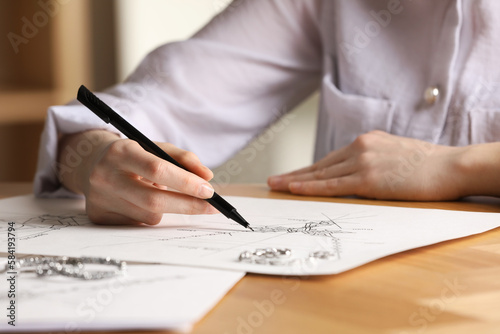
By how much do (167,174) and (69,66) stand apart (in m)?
1.59

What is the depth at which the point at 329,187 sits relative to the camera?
70 centimetres

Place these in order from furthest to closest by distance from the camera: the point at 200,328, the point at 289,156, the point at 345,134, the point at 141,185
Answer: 1. the point at 289,156
2. the point at 345,134
3. the point at 141,185
4. the point at 200,328

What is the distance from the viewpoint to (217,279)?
0.34 metres

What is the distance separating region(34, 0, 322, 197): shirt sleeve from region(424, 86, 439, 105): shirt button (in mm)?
266

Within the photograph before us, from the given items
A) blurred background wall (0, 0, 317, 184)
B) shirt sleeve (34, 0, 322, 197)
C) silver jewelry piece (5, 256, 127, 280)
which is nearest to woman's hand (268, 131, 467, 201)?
shirt sleeve (34, 0, 322, 197)

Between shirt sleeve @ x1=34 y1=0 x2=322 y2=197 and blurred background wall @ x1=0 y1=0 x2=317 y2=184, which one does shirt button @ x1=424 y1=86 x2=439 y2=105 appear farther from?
blurred background wall @ x1=0 y1=0 x2=317 y2=184

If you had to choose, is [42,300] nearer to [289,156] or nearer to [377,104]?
[377,104]

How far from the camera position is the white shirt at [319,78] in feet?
2.67

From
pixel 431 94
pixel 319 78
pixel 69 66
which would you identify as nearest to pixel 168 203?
pixel 431 94

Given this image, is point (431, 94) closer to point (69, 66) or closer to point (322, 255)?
point (322, 255)

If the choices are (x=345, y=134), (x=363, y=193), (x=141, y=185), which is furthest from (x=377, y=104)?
(x=141, y=185)

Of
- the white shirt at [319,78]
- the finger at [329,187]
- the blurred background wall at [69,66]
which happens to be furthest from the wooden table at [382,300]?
the blurred background wall at [69,66]

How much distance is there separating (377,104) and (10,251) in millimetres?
611

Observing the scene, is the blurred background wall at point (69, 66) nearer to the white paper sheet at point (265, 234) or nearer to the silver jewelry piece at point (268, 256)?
the white paper sheet at point (265, 234)
